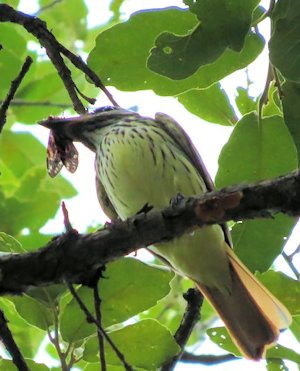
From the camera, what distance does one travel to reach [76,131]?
401cm

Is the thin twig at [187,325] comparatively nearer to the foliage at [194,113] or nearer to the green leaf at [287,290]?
the foliage at [194,113]

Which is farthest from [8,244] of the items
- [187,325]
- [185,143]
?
[185,143]

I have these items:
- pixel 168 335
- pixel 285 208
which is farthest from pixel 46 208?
pixel 285 208

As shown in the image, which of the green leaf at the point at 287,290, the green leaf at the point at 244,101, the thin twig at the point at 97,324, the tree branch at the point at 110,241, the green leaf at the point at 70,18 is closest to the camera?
the tree branch at the point at 110,241

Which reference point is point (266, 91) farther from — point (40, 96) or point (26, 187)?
point (40, 96)

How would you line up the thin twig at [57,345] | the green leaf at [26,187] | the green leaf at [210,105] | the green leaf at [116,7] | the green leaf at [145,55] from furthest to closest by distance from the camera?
the green leaf at [116,7] < the green leaf at [26,187] < the green leaf at [210,105] < the green leaf at [145,55] < the thin twig at [57,345]

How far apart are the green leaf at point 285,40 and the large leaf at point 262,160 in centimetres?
56

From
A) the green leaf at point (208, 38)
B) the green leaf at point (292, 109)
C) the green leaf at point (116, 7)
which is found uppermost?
the green leaf at point (116, 7)

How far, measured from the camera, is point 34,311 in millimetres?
2891

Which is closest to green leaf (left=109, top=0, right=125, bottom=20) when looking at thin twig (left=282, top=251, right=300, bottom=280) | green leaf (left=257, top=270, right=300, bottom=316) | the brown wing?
the brown wing

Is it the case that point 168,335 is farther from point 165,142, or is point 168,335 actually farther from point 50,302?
point 165,142

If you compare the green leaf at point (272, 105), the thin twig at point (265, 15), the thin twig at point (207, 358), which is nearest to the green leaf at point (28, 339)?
the thin twig at point (207, 358)

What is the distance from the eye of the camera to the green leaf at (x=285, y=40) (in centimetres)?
255

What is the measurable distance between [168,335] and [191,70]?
0.86 metres
